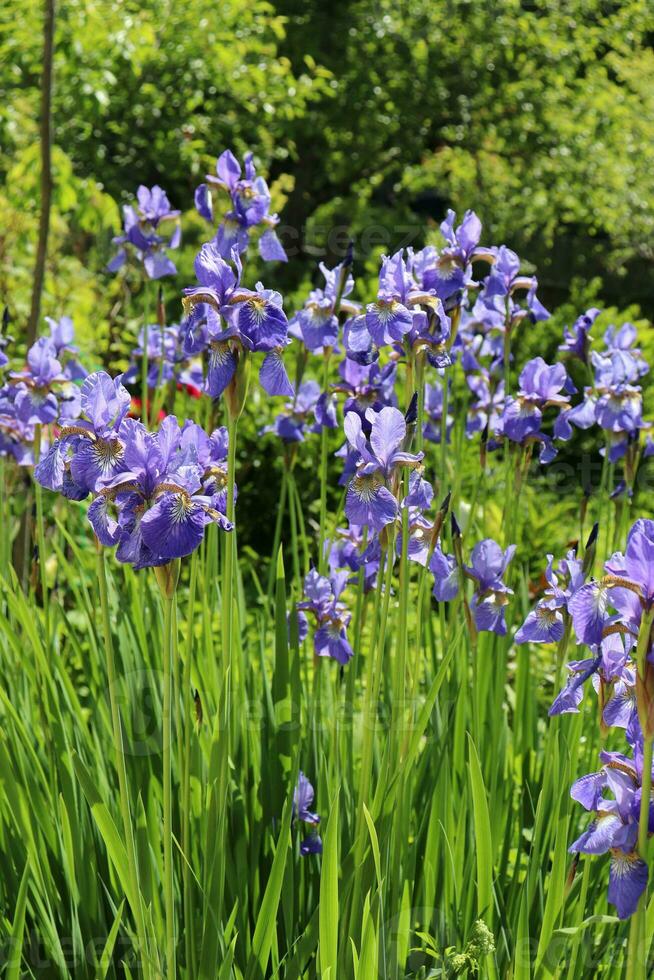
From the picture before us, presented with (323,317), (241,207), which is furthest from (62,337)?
(323,317)

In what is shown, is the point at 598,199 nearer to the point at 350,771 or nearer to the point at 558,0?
the point at 558,0

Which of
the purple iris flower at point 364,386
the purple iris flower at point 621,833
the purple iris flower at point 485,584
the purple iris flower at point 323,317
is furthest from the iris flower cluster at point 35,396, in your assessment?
the purple iris flower at point 621,833

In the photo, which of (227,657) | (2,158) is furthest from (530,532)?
(2,158)

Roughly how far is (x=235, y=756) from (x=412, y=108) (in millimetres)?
9289

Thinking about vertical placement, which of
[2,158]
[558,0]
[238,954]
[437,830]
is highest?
[558,0]

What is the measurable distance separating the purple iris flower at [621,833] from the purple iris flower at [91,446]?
2.35 feet

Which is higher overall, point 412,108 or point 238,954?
point 412,108

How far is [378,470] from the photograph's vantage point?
59.1 inches

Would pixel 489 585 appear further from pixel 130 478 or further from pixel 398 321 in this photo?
pixel 130 478

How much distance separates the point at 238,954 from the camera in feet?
5.65

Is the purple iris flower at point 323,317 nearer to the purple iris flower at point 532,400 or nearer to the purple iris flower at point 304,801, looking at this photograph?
the purple iris flower at point 532,400

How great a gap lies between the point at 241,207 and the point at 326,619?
861 millimetres

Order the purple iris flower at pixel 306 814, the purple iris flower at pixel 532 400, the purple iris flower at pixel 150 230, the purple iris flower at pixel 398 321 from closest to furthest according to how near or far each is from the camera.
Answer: the purple iris flower at pixel 398 321 < the purple iris flower at pixel 306 814 < the purple iris flower at pixel 532 400 < the purple iris flower at pixel 150 230

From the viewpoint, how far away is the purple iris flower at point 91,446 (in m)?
1.32
